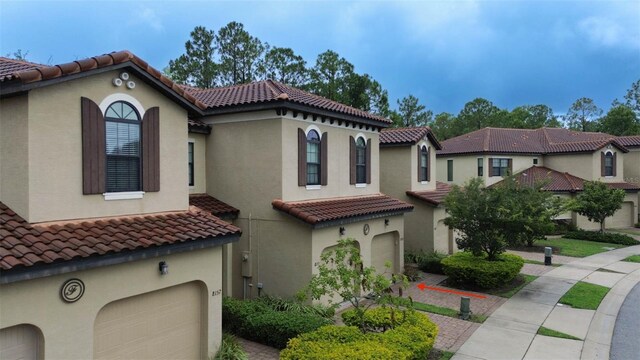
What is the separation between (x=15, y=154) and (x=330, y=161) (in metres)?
9.79

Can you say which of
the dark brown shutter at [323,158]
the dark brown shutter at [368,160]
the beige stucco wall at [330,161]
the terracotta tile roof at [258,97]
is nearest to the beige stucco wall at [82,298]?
the beige stucco wall at [330,161]

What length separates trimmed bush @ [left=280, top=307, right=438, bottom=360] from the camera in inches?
321

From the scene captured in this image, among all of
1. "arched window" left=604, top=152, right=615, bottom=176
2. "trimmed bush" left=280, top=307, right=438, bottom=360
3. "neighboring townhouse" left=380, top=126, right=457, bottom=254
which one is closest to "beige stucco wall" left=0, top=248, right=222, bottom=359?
"trimmed bush" left=280, top=307, right=438, bottom=360

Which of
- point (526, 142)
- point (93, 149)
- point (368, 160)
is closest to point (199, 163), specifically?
point (93, 149)

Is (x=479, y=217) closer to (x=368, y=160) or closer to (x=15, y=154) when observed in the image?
(x=368, y=160)

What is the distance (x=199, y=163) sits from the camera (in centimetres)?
1464

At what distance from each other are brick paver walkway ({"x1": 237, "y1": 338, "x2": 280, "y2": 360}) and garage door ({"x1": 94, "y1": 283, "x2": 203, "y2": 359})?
134 centimetres

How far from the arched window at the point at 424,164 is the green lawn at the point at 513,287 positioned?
698 centimetres

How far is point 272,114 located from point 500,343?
928 centimetres

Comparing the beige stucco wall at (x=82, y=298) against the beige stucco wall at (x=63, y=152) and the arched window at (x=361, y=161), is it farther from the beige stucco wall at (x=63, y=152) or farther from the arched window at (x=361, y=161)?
the arched window at (x=361, y=161)

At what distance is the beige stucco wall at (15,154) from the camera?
7.43m

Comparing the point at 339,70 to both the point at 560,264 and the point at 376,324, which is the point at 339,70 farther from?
the point at 376,324

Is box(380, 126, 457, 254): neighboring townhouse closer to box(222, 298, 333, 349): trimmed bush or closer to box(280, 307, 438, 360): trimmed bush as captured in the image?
box(222, 298, 333, 349): trimmed bush

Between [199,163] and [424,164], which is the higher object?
[424,164]
